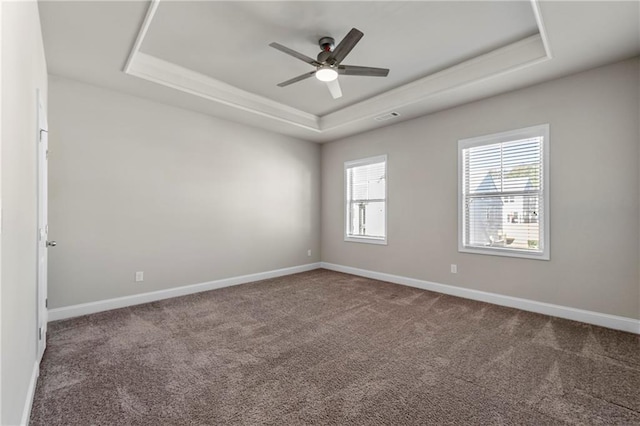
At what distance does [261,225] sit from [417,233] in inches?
106

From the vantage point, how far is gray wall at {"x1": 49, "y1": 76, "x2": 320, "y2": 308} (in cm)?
339

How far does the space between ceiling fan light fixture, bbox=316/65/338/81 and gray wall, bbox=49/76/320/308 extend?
2.33 meters

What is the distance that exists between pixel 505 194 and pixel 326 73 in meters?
2.75

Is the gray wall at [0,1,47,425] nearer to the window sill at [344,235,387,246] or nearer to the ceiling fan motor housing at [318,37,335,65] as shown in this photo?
the ceiling fan motor housing at [318,37,335,65]

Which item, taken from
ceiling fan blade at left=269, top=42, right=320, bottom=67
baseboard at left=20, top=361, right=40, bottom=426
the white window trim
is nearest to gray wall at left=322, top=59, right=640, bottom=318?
the white window trim

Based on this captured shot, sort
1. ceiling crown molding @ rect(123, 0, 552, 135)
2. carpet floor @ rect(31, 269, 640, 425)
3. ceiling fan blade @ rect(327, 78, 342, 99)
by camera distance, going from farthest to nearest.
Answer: ceiling fan blade @ rect(327, 78, 342, 99) → ceiling crown molding @ rect(123, 0, 552, 135) → carpet floor @ rect(31, 269, 640, 425)

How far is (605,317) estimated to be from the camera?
10.2 feet

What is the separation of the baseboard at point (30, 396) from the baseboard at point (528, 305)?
4.40 meters

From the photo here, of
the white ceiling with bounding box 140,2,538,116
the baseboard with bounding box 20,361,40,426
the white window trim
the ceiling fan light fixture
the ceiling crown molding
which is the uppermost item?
the white ceiling with bounding box 140,2,538,116

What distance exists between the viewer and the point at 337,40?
9.89 ft

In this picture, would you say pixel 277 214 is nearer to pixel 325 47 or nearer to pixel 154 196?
pixel 154 196

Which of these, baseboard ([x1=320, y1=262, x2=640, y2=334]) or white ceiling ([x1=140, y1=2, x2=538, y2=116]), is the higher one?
white ceiling ([x1=140, y1=2, x2=538, y2=116])

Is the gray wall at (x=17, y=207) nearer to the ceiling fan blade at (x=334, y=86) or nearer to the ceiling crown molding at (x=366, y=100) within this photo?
the ceiling crown molding at (x=366, y=100)

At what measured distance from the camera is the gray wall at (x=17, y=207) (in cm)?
126
